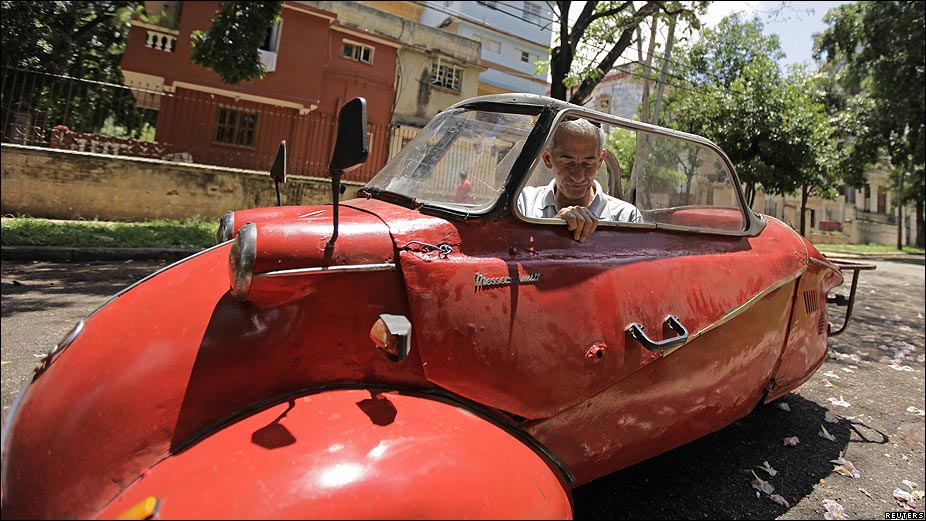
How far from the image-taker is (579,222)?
2.06m

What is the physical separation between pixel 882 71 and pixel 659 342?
20.0m

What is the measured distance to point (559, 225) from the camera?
6.80 ft

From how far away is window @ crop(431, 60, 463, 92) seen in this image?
22.0 m

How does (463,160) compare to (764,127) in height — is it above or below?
below

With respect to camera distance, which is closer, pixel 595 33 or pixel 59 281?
pixel 59 281

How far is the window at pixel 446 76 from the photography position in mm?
21983

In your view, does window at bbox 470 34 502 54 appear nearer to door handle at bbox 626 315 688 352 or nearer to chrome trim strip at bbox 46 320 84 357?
door handle at bbox 626 315 688 352

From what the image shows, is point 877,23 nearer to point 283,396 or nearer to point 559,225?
point 559,225

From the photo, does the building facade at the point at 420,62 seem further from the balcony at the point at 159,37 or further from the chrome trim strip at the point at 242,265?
the chrome trim strip at the point at 242,265

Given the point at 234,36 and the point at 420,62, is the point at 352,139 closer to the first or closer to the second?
the point at 234,36

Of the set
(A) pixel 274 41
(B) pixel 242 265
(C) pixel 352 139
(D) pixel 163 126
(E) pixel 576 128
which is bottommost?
(B) pixel 242 265

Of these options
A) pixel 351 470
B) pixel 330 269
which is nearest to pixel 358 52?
pixel 330 269

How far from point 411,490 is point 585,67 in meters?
9.83

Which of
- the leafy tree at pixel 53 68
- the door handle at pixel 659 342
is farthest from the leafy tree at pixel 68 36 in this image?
the door handle at pixel 659 342
